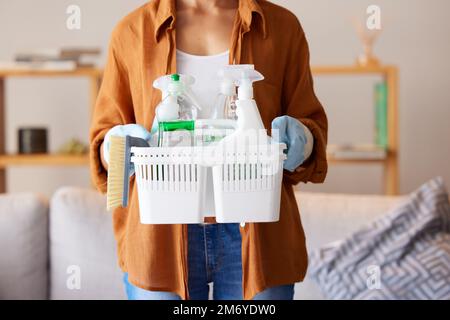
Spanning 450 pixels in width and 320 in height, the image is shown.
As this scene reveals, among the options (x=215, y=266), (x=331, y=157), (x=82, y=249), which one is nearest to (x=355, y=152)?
(x=331, y=157)

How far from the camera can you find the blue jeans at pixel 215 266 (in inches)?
34.5

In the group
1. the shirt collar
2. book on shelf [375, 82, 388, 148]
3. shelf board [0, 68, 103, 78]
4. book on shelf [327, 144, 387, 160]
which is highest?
the shirt collar

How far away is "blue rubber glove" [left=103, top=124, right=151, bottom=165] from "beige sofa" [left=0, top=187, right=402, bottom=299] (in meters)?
0.83

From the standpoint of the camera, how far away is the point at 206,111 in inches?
31.4

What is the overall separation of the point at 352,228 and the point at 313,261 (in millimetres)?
157

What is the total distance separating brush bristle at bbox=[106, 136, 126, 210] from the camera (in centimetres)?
74

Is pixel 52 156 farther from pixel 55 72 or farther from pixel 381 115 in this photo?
pixel 381 115

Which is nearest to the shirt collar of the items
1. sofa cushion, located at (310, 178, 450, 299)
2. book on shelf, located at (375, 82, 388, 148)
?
sofa cushion, located at (310, 178, 450, 299)

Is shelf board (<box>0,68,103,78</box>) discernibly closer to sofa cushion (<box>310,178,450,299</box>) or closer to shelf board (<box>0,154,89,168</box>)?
shelf board (<box>0,154,89,168</box>)

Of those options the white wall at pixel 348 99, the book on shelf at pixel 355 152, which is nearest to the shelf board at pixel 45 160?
the white wall at pixel 348 99

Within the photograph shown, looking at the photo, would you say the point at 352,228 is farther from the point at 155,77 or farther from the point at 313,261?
the point at 155,77

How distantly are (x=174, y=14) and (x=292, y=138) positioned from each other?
222 millimetres

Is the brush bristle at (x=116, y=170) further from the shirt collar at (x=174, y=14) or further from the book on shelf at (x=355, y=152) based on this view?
the book on shelf at (x=355, y=152)

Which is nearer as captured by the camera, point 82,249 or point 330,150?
point 82,249
